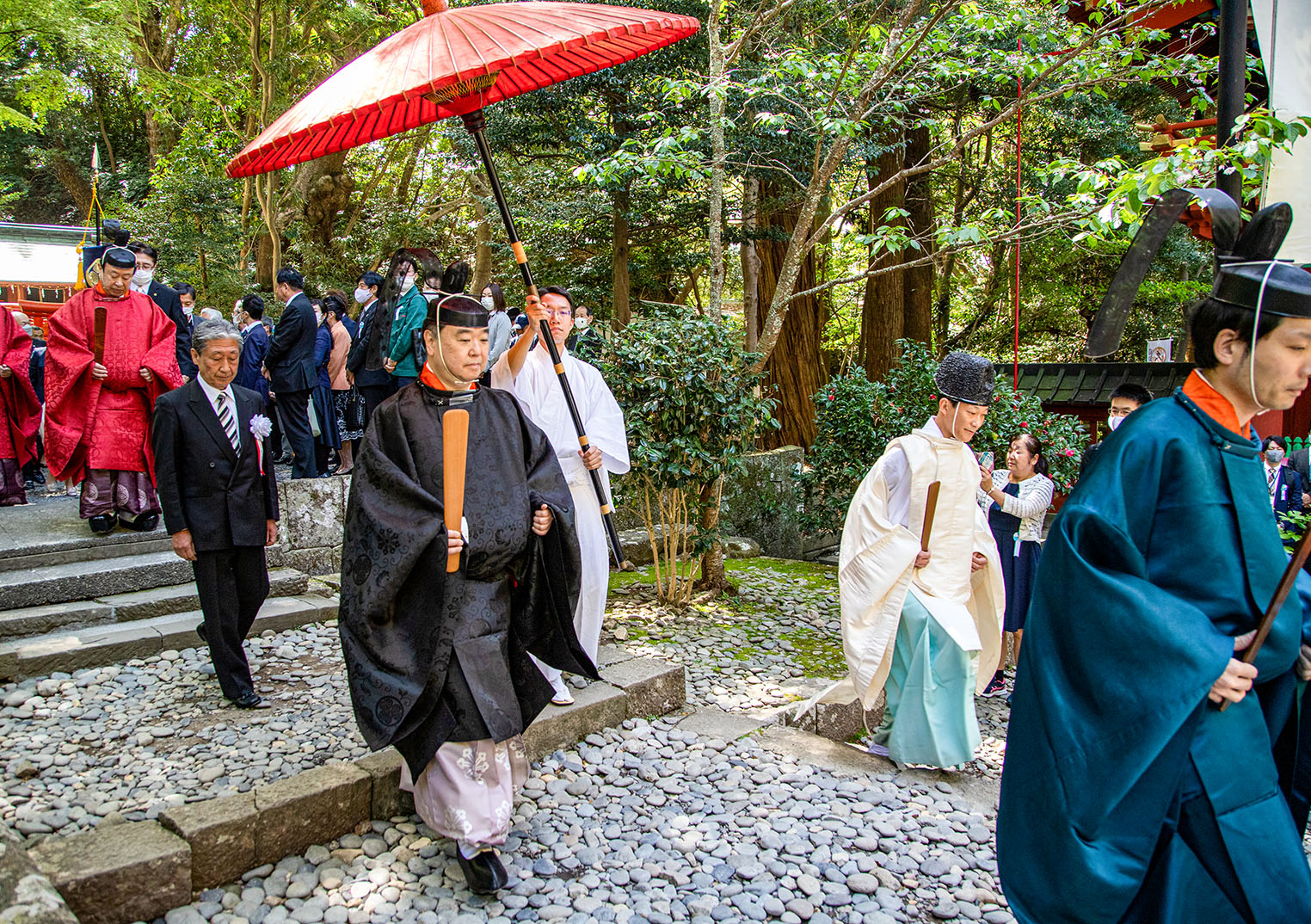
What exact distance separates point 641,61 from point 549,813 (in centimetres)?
837

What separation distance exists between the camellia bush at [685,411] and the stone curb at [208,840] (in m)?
2.94

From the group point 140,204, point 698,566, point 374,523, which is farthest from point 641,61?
point 140,204

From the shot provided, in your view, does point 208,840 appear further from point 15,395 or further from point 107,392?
point 15,395

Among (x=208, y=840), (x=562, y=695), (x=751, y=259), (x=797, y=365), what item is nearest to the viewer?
(x=208, y=840)

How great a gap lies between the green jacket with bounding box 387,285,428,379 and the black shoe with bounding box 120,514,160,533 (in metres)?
2.08

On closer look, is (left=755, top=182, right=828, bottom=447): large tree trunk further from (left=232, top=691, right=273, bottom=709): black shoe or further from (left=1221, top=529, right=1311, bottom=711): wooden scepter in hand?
(left=1221, top=529, right=1311, bottom=711): wooden scepter in hand

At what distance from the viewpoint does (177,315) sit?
279 inches

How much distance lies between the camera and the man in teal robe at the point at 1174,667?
210 centimetres

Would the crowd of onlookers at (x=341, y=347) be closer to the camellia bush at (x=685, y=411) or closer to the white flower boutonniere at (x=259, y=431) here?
the camellia bush at (x=685, y=411)

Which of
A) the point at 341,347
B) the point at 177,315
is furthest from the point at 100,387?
the point at 341,347

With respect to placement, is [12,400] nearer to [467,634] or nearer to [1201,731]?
[467,634]

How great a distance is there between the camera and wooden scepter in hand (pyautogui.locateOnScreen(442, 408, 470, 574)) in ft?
10.8

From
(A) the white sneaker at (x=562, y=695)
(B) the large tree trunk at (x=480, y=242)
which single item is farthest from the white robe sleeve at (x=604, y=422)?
(B) the large tree trunk at (x=480, y=242)

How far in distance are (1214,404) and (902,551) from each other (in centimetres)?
245
